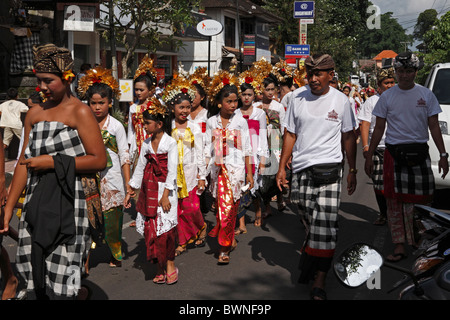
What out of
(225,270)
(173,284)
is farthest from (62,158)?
(225,270)

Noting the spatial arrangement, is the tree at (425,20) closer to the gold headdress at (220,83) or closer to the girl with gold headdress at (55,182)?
the gold headdress at (220,83)

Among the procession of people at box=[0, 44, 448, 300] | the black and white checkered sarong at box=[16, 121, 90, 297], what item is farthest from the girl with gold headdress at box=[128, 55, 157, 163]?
the black and white checkered sarong at box=[16, 121, 90, 297]

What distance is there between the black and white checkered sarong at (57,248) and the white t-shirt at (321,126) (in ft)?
7.07

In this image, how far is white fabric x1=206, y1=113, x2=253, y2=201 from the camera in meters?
6.44

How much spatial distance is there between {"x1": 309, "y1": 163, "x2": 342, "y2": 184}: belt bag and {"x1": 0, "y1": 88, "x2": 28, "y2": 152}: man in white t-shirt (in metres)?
10.5

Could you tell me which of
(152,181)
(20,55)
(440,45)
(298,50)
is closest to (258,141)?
(152,181)

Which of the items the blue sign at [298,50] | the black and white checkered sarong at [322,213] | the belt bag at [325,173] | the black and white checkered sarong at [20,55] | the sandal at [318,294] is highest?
the blue sign at [298,50]

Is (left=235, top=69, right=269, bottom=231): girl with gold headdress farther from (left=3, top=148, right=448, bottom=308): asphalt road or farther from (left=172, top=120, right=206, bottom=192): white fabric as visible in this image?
(left=172, top=120, right=206, bottom=192): white fabric

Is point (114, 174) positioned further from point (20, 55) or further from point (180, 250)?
point (20, 55)

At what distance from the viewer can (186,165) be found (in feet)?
21.6

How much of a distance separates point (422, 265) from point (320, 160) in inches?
86.3

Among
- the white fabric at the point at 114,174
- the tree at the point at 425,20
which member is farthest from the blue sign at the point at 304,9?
the tree at the point at 425,20

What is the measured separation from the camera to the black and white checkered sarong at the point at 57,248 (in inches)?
142
